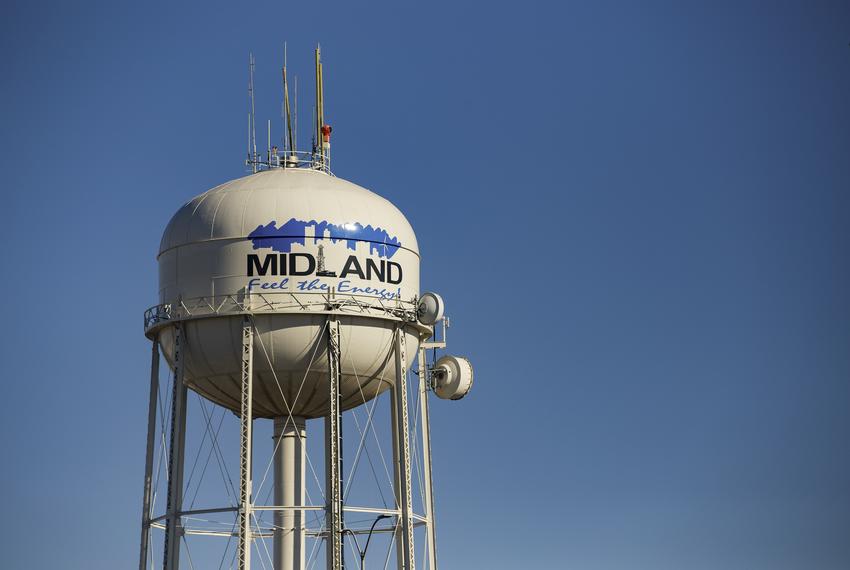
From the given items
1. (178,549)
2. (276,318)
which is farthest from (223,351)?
(178,549)

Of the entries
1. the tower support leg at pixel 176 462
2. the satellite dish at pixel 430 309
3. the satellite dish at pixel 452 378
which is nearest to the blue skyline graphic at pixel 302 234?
the satellite dish at pixel 430 309

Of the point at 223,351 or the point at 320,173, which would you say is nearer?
the point at 223,351

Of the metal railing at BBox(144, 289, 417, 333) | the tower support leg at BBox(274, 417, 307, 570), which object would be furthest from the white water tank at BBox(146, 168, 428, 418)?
the tower support leg at BBox(274, 417, 307, 570)

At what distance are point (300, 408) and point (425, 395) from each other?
450 cm

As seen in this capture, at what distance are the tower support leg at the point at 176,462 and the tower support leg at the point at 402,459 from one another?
262 inches

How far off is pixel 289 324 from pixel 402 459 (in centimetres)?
571

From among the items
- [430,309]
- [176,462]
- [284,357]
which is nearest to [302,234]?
[284,357]

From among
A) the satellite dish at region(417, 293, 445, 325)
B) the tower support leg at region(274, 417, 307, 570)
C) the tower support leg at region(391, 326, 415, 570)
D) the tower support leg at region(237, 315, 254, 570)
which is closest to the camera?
the tower support leg at region(237, 315, 254, 570)

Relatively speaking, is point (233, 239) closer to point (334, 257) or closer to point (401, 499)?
point (334, 257)

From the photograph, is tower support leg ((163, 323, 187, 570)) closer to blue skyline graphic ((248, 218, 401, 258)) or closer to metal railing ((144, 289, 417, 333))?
metal railing ((144, 289, 417, 333))

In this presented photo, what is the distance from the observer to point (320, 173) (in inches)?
2527

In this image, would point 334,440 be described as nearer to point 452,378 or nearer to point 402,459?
point 402,459

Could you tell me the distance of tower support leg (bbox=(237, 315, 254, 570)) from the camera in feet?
189

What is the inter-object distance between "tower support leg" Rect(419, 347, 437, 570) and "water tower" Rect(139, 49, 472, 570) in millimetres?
94
